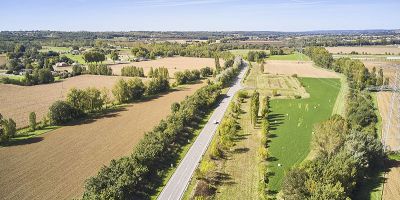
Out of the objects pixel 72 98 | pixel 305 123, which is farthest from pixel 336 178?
pixel 72 98

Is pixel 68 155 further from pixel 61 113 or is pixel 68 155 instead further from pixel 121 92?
pixel 121 92

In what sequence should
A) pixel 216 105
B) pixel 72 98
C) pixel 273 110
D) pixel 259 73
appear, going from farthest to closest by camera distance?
pixel 259 73, pixel 216 105, pixel 273 110, pixel 72 98

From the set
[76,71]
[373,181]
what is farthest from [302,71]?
[373,181]

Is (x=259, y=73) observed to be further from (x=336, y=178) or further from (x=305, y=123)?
(x=336, y=178)

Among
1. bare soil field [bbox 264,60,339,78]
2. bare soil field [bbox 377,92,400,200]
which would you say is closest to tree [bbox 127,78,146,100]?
bare soil field [bbox 377,92,400,200]

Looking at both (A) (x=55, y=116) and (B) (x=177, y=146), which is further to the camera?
(A) (x=55, y=116)
